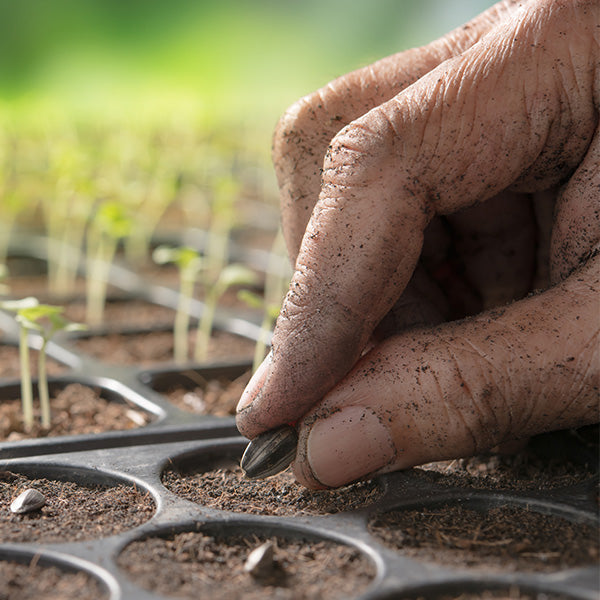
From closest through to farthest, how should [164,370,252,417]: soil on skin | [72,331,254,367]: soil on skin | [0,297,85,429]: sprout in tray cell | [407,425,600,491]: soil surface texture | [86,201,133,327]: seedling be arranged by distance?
[407,425,600,491]: soil surface texture < [0,297,85,429]: sprout in tray cell < [164,370,252,417]: soil on skin < [72,331,254,367]: soil on skin < [86,201,133,327]: seedling

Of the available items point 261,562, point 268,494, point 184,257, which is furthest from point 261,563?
point 184,257

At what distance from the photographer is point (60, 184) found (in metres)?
2.54

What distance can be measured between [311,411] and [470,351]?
7.5 inches

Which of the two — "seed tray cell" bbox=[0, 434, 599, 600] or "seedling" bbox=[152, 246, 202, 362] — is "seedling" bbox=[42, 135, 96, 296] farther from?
"seed tray cell" bbox=[0, 434, 599, 600]

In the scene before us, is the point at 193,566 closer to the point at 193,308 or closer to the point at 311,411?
the point at 311,411

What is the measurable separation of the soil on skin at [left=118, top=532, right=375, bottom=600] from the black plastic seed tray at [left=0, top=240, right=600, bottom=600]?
0.04 feet

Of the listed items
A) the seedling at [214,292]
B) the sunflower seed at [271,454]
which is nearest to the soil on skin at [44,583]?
the sunflower seed at [271,454]

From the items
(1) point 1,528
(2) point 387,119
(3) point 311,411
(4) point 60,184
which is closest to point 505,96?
(2) point 387,119

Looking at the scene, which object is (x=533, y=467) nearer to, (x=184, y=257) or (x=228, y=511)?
(x=228, y=511)

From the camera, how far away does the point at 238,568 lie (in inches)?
31.5

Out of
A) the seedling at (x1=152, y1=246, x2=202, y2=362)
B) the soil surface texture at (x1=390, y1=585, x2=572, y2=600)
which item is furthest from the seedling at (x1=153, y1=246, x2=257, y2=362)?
the soil surface texture at (x1=390, y1=585, x2=572, y2=600)

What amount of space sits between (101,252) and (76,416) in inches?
38.3

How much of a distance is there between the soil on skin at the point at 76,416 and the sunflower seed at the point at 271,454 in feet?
1.39

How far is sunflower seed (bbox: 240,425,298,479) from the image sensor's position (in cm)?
95
